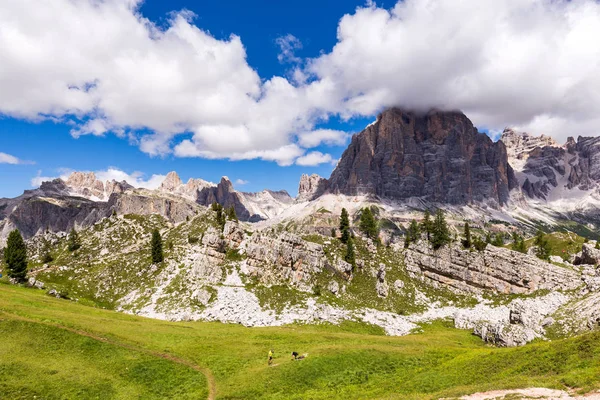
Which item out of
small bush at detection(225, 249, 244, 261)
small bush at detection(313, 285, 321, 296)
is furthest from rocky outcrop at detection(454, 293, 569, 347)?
small bush at detection(225, 249, 244, 261)

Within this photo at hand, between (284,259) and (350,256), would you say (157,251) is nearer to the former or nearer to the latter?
(284,259)

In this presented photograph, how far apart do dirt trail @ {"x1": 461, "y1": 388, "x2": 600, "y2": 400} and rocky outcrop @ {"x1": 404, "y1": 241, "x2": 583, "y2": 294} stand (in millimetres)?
79993

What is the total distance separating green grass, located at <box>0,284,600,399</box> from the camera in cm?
2878

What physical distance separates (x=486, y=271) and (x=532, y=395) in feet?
288

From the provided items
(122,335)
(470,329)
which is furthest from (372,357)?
(470,329)

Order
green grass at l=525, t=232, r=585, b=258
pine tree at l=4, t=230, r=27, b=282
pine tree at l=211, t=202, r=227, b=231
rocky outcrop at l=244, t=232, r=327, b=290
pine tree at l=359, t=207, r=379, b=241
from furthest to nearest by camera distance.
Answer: green grass at l=525, t=232, r=585, b=258, pine tree at l=359, t=207, r=379, b=241, pine tree at l=211, t=202, r=227, b=231, rocky outcrop at l=244, t=232, r=327, b=290, pine tree at l=4, t=230, r=27, b=282

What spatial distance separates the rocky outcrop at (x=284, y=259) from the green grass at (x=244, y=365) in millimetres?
38864

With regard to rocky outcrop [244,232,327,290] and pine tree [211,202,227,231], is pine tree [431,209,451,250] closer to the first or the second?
rocky outcrop [244,232,327,290]

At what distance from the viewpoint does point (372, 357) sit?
40.9 meters

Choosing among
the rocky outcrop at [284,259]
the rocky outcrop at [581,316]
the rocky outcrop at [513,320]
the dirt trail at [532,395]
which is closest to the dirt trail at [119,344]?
the dirt trail at [532,395]

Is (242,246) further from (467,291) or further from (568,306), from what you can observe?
(568,306)

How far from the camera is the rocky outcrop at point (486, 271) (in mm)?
93356

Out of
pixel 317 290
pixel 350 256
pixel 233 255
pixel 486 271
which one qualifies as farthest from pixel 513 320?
pixel 233 255

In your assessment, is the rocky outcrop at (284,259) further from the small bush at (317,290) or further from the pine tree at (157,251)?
the pine tree at (157,251)
